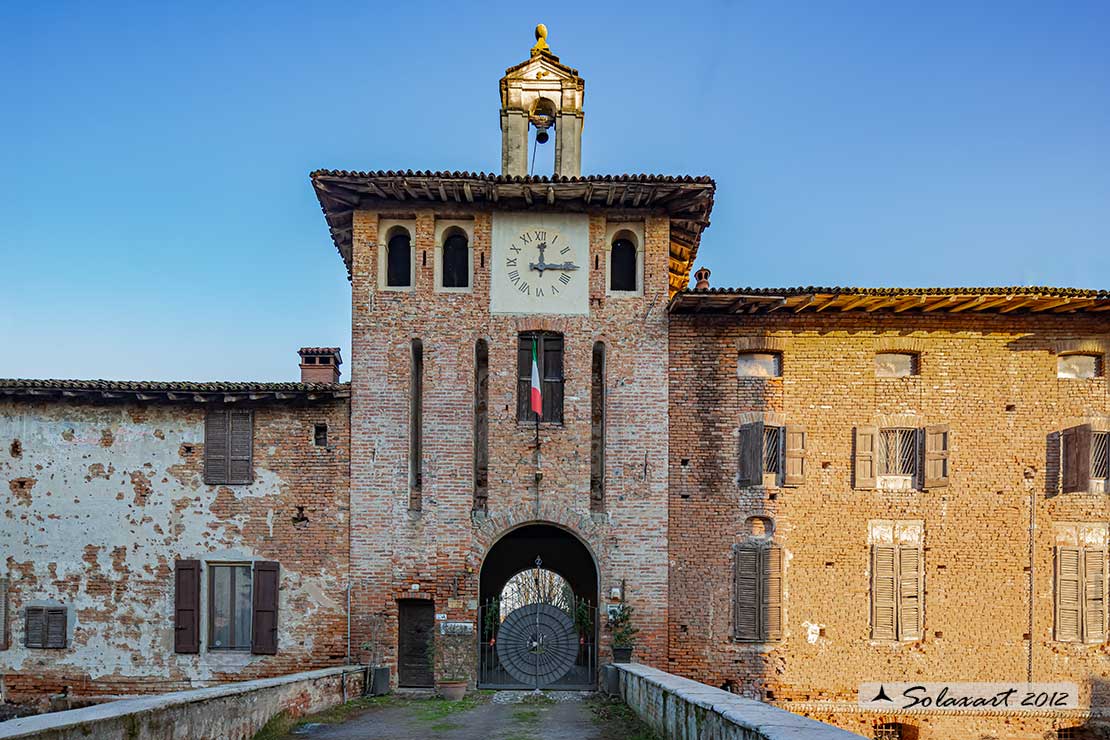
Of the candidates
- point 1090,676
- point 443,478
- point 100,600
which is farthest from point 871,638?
point 100,600

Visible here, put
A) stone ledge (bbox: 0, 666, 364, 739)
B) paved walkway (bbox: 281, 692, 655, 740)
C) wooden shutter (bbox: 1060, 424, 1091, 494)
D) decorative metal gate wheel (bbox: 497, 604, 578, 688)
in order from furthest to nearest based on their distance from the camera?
1. wooden shutter (bbox: 1060, 424, 1091, 494)
2. decorative metal gate wheel (bbox: 497, 604, 578, 688)
3. paved walkway (bbox: 281, 692, 655, 740)
4. stone ledge (bbox: 0, 666, 364, 739)

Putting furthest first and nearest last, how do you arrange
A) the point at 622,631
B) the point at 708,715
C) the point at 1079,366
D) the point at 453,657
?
the point at 1079,366 → the point at 622,631 → the point at 453,657 → the point at 708,715

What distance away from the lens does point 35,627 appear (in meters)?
16.6

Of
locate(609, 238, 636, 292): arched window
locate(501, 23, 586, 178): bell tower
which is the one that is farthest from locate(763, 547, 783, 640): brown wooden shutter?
locate(501, 23, 586, 178): bell tower

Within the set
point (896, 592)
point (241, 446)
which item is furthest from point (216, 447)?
point (896, 592)

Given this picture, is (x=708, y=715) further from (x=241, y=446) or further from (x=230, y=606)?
(x=241, y=446)

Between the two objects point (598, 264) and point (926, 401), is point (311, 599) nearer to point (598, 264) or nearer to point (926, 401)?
point (598, 264)

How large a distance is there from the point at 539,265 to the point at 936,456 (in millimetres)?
8158

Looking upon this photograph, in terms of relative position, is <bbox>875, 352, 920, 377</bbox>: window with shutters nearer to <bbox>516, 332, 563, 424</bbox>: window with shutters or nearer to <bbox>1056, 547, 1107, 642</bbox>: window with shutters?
<bbox>1056, 547, 1107, 642</bbox>: window with shutters

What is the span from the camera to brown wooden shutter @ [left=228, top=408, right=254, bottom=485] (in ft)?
55.6

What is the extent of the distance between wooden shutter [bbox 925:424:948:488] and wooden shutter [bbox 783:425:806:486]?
89.8 inches

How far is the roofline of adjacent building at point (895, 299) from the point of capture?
16.3 meters

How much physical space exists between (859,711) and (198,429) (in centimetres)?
1320

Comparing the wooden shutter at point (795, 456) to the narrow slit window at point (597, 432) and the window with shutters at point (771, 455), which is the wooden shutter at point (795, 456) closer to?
the window with shutters at point (771, 455)
